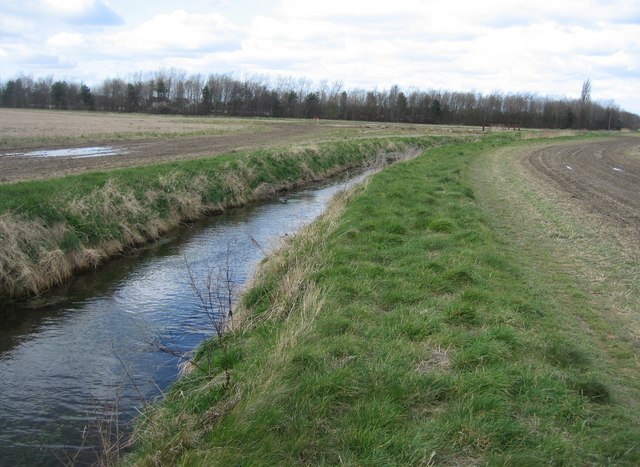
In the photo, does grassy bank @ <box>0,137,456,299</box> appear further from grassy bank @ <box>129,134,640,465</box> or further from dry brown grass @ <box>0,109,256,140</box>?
dry brown grass @ <box>0,109,256,140</box>

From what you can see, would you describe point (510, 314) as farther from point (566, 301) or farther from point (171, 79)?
point (171, 79)

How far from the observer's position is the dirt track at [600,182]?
1590 cm

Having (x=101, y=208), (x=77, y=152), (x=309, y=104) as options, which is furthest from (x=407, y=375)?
(x=309, y=104)

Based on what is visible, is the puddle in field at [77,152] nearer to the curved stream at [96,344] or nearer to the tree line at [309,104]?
the curved stream at [96,344]

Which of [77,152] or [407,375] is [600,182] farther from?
[77,152]

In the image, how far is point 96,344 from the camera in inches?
336

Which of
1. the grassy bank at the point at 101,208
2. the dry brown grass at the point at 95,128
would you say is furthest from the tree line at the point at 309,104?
the grassy bank at the point at 101,208

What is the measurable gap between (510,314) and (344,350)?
2569mm

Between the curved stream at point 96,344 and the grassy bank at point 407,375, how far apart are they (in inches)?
39.3

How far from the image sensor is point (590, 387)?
538 centimetres

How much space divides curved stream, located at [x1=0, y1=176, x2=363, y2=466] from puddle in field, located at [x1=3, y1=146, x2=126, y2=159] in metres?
15.5

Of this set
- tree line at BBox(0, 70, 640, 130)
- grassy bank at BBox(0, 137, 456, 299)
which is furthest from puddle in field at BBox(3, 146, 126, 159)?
tree line at BBox(0, 70, 640, 130)

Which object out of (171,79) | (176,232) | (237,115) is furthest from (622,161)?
(171,79)

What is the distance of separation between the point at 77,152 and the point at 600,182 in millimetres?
26700
